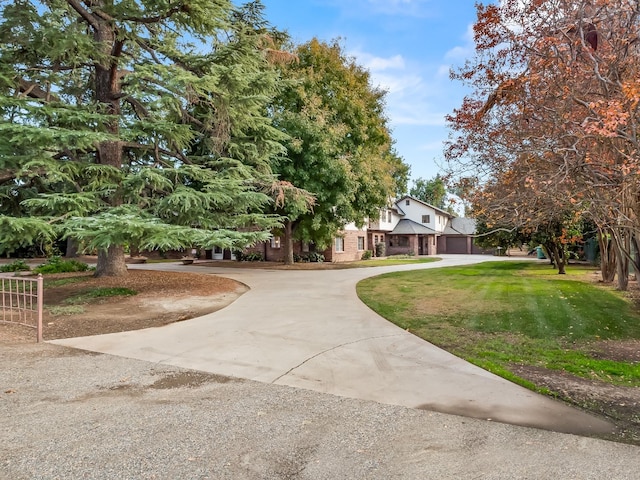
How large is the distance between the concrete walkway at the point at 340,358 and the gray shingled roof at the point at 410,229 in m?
29.6

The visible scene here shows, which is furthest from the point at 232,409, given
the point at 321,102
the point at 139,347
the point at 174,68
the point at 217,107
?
the point at 321,102

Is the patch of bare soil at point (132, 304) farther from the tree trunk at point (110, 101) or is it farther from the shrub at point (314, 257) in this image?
the shrub at point (314, 257)

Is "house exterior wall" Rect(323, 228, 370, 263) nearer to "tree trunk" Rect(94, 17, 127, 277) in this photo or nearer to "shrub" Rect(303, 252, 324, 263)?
"shrub" Rect(303, 252, 324, 263)

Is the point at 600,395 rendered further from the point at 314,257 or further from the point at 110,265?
the point at 314,257

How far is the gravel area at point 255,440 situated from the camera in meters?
2.88

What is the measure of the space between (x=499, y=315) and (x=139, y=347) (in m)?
7.30

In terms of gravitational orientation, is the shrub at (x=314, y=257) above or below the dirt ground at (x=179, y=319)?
above

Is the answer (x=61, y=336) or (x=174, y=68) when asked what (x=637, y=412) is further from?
(x=174, y=68)

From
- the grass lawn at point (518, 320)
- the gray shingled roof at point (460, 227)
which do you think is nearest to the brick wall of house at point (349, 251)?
the grass lawn at point (518, 320)

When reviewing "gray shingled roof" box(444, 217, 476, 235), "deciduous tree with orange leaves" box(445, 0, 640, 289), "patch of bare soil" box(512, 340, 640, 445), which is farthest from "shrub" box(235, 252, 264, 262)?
"gray shingled roof" box(444, 217, 476, 235)

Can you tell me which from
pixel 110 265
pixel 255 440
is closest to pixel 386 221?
pixel 110 265

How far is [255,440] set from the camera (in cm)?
333

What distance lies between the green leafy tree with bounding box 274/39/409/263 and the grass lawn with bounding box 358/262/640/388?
5.80m

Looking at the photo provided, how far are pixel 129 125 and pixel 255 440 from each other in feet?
38.7
